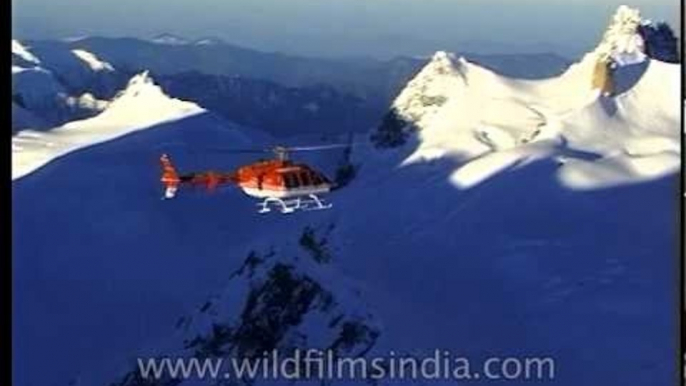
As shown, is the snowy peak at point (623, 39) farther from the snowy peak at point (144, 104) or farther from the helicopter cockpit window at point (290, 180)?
the snowy peak at point (144, 104)

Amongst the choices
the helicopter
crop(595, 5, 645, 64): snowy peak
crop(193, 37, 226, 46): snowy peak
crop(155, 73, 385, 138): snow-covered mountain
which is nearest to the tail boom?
the helicopter

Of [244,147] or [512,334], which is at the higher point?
[244,147]

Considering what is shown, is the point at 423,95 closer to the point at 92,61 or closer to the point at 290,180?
the point at 290,180

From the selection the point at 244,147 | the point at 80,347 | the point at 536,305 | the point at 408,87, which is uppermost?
the point at 408,87

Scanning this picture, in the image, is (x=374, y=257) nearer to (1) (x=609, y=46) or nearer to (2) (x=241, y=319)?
(2) (x=241, y=319)

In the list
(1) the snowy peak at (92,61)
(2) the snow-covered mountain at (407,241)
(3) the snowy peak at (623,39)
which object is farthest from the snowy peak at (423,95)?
(1) the snowy peak at (92,61)

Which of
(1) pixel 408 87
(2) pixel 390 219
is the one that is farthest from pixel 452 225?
(1) pixel 408 87

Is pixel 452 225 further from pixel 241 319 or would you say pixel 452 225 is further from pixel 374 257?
pixel 241 319
